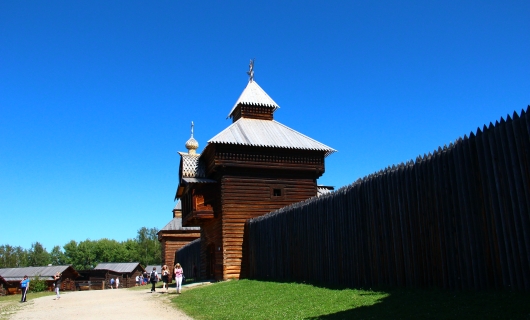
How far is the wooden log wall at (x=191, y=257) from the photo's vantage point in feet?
105

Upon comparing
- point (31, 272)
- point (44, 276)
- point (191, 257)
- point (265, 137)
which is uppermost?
point (265, 137)

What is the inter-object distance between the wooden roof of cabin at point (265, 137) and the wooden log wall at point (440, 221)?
9.66 meters

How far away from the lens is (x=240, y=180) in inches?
977


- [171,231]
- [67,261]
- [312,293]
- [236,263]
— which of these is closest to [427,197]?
[312,293]

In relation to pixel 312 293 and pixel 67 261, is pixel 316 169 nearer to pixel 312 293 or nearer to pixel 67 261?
pixel 312 293

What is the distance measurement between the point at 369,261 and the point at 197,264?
21.4 m

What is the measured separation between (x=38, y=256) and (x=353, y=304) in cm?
15065

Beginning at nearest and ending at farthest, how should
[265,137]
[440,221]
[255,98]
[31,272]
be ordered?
[440,221] < [265,137] < [255,98] < [31,272]

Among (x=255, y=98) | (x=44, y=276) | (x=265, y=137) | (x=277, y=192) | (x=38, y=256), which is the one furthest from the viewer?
(x=38, y=256)

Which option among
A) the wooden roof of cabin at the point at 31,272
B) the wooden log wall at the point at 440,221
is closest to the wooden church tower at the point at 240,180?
the wooden log wall at the point at 440,221

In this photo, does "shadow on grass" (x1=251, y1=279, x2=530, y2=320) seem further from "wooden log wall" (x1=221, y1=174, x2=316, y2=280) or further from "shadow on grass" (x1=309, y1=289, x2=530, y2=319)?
"wooden log wall" (x1=221, y1=174, x2=316, y2=280)

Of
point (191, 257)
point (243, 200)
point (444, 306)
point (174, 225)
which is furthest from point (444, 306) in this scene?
point (174, 225)

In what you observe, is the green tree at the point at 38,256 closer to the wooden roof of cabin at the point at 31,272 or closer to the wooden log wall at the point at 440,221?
the wooden roof of cabin at the point at 31,272

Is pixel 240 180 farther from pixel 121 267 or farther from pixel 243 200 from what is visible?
pixel 121 267
